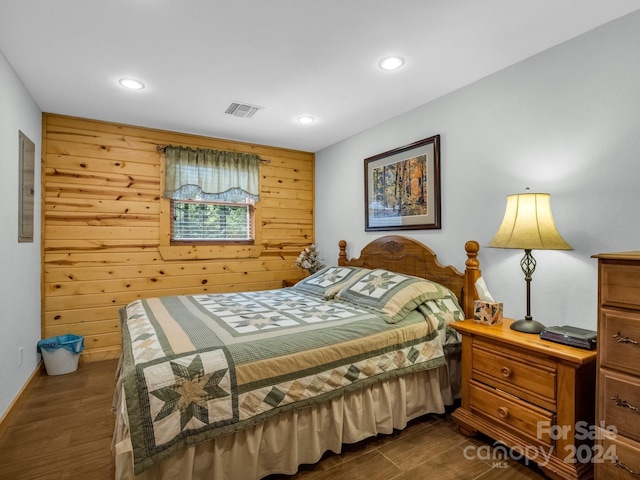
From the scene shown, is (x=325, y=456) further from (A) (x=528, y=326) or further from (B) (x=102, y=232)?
(B) (x=102, y=232)

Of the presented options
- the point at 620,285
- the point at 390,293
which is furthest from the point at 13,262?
the point at 620,285

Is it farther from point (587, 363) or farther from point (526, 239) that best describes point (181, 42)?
point (587, 363)

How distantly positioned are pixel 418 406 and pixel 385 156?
2.23 metres

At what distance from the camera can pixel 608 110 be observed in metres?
1.84

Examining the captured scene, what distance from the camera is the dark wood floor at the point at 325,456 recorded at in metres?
1.73

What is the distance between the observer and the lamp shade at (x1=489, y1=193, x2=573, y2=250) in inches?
72.8

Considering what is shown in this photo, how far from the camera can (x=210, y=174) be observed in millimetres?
3830

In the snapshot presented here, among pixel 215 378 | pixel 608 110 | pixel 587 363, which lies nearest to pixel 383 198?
pixel 608 110

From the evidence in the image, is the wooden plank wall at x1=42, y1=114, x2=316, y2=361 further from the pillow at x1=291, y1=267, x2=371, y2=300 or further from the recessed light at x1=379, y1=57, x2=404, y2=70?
the recessed light at x1=379, y1=57, x2=404, y2=70

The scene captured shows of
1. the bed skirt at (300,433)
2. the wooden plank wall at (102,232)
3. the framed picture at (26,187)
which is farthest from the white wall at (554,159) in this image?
the framed picture at (26,187)

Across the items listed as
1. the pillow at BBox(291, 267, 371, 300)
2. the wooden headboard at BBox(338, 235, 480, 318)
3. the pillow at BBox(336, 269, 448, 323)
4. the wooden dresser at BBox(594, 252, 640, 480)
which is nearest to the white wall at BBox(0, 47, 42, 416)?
the pillow at BBox(291, 267, 371, 300)

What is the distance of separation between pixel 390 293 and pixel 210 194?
2428 millimetres

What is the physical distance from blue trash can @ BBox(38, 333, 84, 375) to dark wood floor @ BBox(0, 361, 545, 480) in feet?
1.97

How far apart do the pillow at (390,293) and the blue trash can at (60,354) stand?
2443 millimetres
